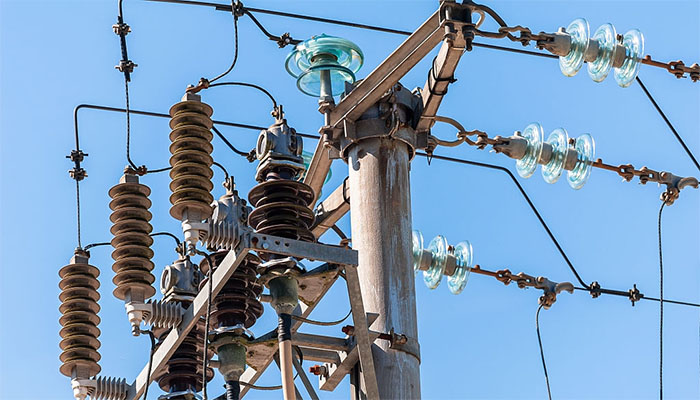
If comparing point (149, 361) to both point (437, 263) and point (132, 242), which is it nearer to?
point (132, 242)

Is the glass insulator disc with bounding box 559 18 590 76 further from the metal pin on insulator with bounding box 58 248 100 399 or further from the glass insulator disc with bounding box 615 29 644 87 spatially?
the metal pin on insulator with bounding box 58 248 100 399

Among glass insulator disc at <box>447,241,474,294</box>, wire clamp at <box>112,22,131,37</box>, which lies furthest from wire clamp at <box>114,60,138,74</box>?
glass insulator disc at <box>447,241,474,294</box>

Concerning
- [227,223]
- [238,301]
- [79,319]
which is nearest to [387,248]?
[238,301]

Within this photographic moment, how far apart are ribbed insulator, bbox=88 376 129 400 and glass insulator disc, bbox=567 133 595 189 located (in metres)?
3.25

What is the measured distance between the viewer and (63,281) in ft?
30.7

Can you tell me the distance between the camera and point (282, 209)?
8.87 m

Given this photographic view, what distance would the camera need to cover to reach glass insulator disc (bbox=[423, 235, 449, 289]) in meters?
10.5

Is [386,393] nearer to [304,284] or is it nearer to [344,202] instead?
[304,284]

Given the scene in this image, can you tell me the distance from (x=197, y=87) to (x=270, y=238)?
1399 millimetres


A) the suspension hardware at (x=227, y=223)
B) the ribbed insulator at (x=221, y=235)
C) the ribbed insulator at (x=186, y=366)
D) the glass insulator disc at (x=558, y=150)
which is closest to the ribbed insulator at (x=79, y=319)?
the ribbed insulator at (x=186, y=366)

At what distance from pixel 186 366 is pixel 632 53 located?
3.39 metres

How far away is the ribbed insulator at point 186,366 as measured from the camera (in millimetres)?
9352

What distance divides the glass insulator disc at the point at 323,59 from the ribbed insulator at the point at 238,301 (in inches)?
53.1

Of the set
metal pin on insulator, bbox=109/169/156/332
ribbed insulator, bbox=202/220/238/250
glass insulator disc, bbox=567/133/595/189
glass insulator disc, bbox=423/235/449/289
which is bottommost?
ribbed insulator, bbox=202/220/238/250
